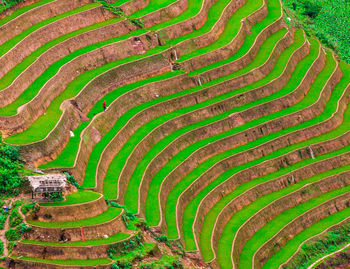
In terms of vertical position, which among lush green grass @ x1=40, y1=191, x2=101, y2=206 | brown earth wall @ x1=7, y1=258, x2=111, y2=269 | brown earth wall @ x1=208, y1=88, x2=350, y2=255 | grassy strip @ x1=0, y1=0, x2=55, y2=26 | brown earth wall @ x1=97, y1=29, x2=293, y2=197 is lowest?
brown earth wall @ x1=7, y1=258, x2=111, y2=269

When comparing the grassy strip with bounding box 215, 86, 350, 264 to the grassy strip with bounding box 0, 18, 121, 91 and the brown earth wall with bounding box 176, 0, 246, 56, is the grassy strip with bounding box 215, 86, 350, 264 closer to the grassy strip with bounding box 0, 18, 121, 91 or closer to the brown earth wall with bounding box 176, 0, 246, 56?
the brown earth wall with bounding box 176, 0, 246, 56

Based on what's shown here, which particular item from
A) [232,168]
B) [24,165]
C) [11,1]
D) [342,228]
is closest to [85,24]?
[11,1]

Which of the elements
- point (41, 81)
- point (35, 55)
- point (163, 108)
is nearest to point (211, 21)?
point (163, 108)

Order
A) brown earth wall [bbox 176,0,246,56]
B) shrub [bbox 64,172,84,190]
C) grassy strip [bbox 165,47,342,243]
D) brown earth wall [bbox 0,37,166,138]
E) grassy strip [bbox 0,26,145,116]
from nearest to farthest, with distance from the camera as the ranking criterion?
shrub [bbox 64,172,84,190] → brown earth wall [bbox 0,37,166,138] → grassy strip [bbox 0,26,145,116] → grassy strip [bbox 165,47,342,243] → brown earth wall [bbox 176,0,246,56]

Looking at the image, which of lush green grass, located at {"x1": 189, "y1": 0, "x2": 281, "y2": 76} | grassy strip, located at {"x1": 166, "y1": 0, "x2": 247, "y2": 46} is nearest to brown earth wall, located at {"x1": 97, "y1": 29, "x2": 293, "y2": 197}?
lush green grass, located at {"x1": 189, "y1": 0, "x2": 281, "y2": 76}

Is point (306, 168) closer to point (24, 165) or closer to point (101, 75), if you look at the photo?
point (101, 75)
